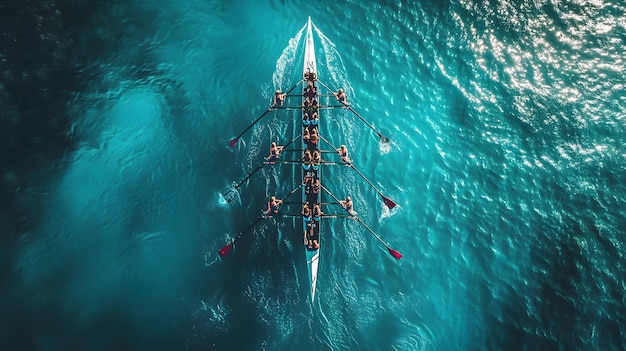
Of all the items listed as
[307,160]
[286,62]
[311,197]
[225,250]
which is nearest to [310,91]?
[286,62]

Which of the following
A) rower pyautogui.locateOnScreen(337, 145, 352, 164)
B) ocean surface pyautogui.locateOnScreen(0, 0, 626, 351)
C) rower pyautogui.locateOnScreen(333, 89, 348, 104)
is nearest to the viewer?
ocean surface pyautogui.locateOnScreen(0, 0, 626, 351)

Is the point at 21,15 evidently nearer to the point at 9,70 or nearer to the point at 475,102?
the point at 9,70

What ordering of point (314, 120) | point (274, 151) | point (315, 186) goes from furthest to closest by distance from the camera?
point (314, 120)
point (274, 151)
point (315, 186)

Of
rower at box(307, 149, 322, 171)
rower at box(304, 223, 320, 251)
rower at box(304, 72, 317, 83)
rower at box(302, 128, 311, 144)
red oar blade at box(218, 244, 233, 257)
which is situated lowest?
red oar blade at box(218, 244, 233, 257)

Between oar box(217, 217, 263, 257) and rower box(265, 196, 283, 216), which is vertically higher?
rower box(265, 196, 283, 216)

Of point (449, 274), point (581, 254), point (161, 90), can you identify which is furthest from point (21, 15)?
point (581, 254)

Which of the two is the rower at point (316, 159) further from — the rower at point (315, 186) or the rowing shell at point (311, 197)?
the rower at point (315, 186)

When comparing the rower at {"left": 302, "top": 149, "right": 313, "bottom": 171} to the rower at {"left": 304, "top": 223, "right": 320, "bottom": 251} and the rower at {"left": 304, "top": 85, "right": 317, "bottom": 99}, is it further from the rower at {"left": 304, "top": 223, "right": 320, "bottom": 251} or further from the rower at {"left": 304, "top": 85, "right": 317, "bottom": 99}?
the rower at {"left": 304, "top": 85, "right": 317, "bottom": 99}

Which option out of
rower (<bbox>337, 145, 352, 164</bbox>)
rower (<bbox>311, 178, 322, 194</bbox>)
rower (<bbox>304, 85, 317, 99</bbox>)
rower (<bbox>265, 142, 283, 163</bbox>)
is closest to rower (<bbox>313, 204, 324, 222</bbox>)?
rower (<bbox>311, 178, 322, 194</bbox>)

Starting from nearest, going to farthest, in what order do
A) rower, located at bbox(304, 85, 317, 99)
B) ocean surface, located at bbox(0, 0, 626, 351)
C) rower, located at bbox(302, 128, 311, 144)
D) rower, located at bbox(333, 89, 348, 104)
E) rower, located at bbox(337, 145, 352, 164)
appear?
ocean surface, located at bbox(0, 0, 626, 351)
rower, located at bbox(337, 145, 352, 164)
rower, located at bbox(302, 128, 311, 144)
rower, located at bbox(304, 85, 317, 99)
rower, located at bbox(333, 89, 348, 104)

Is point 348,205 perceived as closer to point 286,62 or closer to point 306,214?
point 306,214
